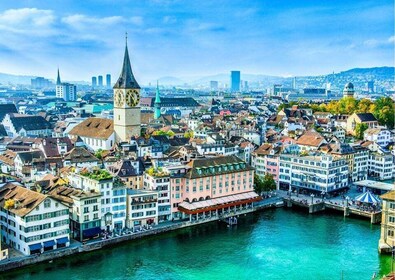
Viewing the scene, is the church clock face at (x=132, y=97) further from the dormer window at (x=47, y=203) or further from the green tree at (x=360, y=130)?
the green tree at (x=360, y=130)

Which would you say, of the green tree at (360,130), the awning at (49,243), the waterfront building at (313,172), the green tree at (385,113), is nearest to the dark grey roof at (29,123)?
the waterfront building at (313,172)

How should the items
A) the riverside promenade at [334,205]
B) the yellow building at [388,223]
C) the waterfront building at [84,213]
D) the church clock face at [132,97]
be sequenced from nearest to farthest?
the yellow building at [388,223] → the waterfront building at [84,213] → the riverside promenade at [334,205] → the church clock face at [132,97]

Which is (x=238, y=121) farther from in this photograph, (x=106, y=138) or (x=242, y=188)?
(x=242, y=188)

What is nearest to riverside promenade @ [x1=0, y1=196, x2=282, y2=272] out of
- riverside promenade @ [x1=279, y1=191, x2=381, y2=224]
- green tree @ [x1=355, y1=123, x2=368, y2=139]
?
riverside promenade @ [x1=279, y1=191, x2=381, y2=224]

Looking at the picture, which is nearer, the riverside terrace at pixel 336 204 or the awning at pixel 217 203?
the awning at pixel 217 203


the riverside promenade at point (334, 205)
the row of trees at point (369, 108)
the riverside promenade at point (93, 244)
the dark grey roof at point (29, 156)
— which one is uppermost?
the row of trees at point (369, 108)

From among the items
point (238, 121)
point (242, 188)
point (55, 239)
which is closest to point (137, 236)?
point (55, 239)

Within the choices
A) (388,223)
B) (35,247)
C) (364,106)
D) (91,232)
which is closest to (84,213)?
(91,232)
